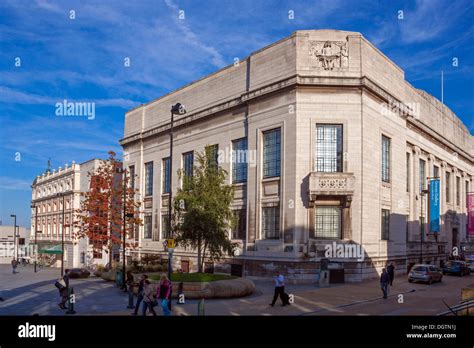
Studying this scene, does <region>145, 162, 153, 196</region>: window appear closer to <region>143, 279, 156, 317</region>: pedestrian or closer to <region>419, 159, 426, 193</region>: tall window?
A: <region>419, 159, 426, 193</region>: tall window

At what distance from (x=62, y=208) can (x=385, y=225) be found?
58084 mm

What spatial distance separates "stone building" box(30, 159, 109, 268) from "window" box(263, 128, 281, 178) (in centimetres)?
3376

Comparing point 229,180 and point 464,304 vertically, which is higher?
point 229,180

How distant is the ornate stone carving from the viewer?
3653 cm

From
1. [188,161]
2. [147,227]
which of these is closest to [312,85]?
[188,161]

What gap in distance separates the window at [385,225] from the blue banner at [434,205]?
37.2ft

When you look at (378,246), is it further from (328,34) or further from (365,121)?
(328,34)

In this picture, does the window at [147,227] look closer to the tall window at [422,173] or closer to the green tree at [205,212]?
the green tree at [205,212]

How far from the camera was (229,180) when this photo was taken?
4256 cm

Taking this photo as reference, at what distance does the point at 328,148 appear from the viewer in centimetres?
3653

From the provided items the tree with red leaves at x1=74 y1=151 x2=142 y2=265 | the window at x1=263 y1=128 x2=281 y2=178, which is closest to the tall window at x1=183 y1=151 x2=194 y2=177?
the tree with red leaves at x1=74 y1=151 x2=142 y2=265

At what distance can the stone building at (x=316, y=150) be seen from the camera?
116 ft
